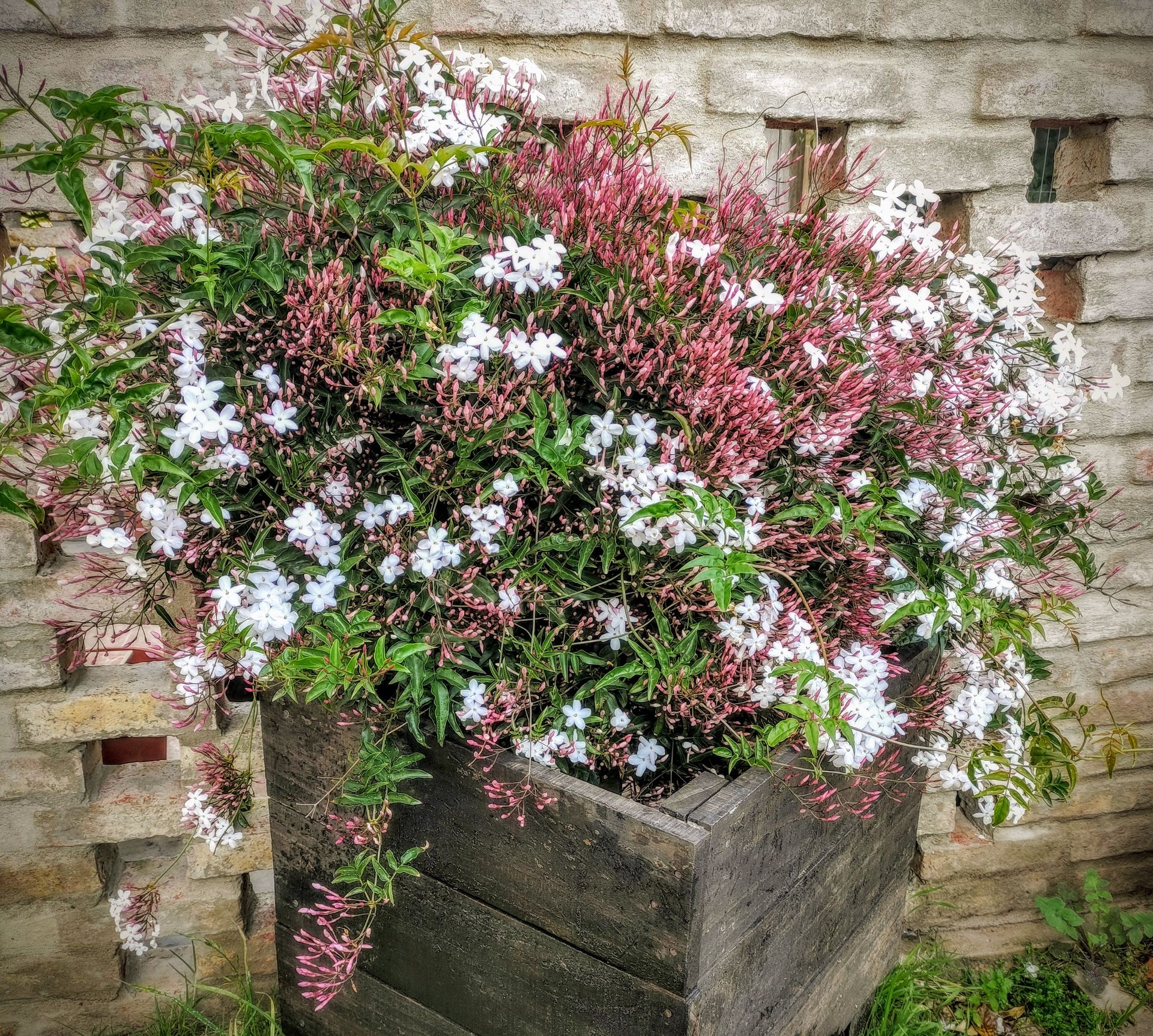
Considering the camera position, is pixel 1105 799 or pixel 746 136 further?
pixel 1105 799

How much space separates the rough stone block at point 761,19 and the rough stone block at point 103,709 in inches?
74.1

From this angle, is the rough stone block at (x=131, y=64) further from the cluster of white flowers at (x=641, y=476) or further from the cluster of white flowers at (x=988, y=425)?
the cluster of white flowers at (x=988, y=425)

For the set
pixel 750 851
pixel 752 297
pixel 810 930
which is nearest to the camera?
pixel 750 851

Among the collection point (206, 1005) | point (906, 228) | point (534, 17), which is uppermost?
point (534, 17)

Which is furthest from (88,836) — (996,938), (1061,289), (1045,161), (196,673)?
(1045,161)

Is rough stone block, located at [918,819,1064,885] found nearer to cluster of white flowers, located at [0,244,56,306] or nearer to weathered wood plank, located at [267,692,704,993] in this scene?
weathered wood plank, located at [267,692,704,993]

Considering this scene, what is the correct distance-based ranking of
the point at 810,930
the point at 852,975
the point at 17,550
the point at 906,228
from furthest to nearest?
the point at 17,550 < the point at 852,975 < the point at 906,228 < the point at 810,930

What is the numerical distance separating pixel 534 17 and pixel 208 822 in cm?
177

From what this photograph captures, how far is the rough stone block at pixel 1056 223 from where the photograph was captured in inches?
92.3

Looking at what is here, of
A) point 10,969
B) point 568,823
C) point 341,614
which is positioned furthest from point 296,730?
point 10,969

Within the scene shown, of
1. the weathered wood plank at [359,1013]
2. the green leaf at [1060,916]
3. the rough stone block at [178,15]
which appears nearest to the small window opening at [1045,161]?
the rough stone block at [178,15]

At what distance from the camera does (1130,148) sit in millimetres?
2354

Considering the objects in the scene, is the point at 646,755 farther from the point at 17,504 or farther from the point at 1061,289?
the point at 1061,289

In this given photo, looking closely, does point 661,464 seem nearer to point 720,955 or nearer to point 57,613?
point 720,955
